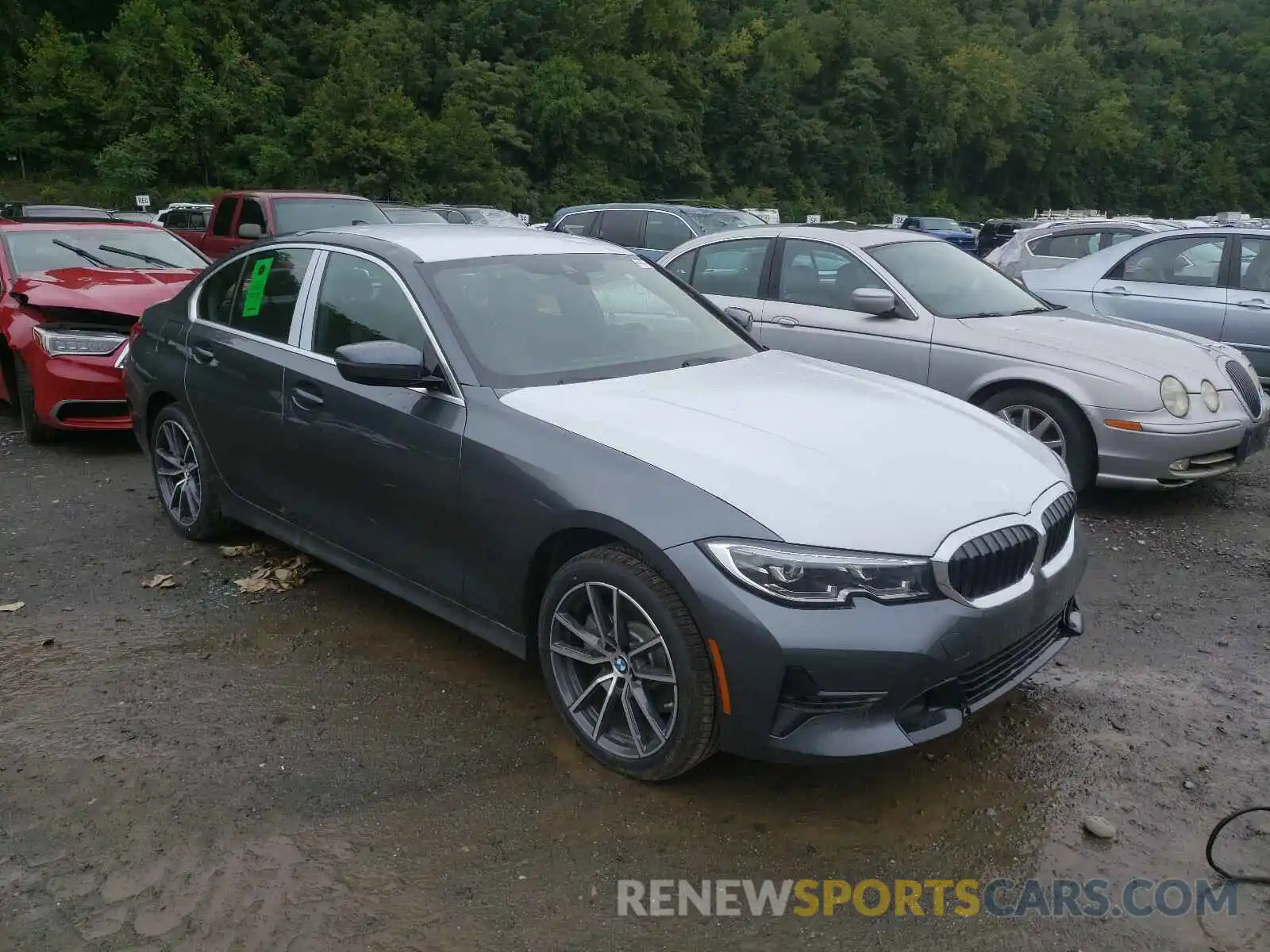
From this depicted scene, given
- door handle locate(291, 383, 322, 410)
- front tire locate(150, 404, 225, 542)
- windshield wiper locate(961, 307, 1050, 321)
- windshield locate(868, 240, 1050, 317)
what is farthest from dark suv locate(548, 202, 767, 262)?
door handle locate(291, 383, 322, 410)

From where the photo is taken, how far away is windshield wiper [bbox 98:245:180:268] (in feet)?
28.0

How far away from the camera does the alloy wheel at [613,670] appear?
10.7ft

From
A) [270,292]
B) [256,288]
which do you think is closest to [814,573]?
[270,292]

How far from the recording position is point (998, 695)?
10.9 feet

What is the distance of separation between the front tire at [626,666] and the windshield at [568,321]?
2.86 feet

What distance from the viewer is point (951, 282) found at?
23.4 feet

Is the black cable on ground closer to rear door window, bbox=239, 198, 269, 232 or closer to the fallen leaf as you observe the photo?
the fallen leaf

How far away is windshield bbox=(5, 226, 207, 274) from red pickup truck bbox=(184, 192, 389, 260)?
11.2 feet

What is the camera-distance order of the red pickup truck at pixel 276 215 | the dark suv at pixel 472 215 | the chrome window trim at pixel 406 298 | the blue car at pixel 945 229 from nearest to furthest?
the chrome window trim at pixel 406 298, the red pickup truck at pixel 276 215, the dark suv at pixel 472 215, the blue car at pixel 945 229

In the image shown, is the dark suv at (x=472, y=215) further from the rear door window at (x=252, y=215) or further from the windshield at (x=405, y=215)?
the rear door window at (x=252, y=215)

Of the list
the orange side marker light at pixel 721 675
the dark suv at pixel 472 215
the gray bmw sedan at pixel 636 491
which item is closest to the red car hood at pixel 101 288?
the gray bmw sedan at pixel 636 491

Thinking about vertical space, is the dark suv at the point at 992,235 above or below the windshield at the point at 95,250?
below

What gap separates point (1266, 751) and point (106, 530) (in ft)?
18.2

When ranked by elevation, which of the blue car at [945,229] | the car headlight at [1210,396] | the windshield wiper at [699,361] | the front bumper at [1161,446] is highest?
the windshield wiper at [699,361]
